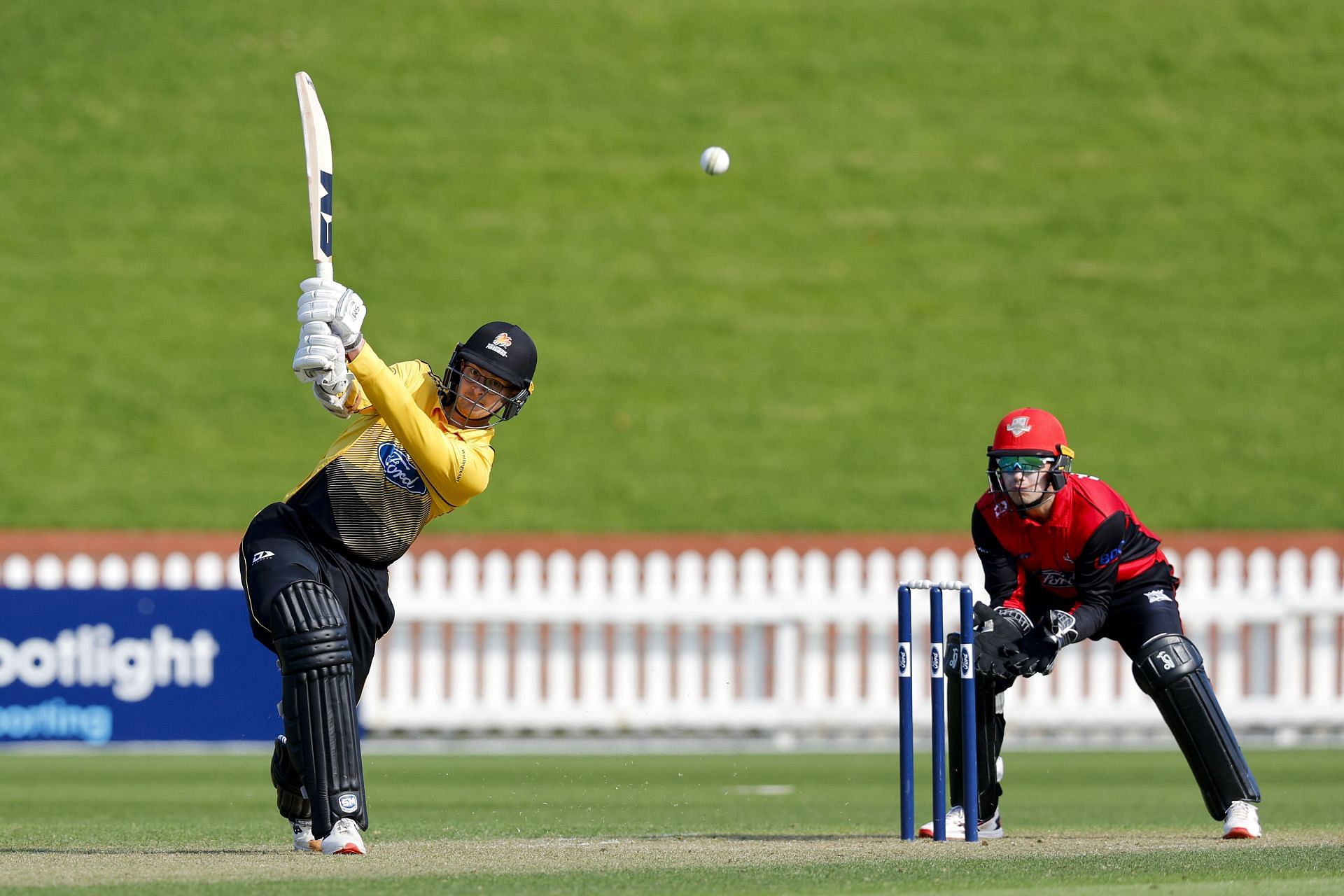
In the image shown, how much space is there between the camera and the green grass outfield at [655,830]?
17.3 feet

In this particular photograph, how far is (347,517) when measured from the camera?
19.5ft

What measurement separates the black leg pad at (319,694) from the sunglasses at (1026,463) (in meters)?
2.43

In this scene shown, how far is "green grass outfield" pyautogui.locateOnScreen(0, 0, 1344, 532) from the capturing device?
20422 millimetres

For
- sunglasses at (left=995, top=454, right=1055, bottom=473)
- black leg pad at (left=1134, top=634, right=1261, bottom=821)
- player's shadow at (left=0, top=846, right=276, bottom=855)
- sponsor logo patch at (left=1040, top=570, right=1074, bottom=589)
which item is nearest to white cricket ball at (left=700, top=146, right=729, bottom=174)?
sunglasses at (left=995, top=454, right=1055, bottom=473)

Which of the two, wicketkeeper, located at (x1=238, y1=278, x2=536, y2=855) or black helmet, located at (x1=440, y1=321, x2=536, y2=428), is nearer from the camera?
wicketkeeper, located at (x1=238, y1=278, x2=536, y2=855)

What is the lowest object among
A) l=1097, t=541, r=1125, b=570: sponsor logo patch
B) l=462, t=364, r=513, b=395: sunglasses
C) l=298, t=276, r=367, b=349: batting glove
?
l=1097, t=541, r=1125, b=570: sponsor logo patch

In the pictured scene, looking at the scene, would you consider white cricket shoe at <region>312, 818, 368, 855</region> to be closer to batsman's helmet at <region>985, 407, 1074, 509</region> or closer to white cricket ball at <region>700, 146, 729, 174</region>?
batsman's helmet at <region>985, 407, 1074, 509</region>

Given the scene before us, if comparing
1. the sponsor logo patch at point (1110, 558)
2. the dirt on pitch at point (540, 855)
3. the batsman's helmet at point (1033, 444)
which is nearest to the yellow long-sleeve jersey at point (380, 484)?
the dirt on pitch at point (540, 855)

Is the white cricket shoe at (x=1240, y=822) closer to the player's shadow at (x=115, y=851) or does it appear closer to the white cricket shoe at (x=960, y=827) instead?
the white cricket shoe at (x=960, y=827)

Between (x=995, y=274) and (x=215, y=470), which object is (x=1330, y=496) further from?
(x=215, y=470)

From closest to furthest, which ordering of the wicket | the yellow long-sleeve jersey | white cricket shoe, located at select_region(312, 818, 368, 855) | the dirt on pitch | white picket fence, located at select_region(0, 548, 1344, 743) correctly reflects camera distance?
the dirt on pitch, white cricket shoe, located at select_region(312, 818, 368, 855), the yellow long-sleeve jersey, the wicket, white picket fence, located at select_region(0, 548, 1344, 743)

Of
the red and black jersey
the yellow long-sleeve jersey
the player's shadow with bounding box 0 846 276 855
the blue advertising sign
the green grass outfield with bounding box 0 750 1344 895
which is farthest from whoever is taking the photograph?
the blue advertising sign

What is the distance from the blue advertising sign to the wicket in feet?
21.9

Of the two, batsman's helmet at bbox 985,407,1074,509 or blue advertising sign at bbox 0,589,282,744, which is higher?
batsman's helmet at bbox 985,407,1074,509
